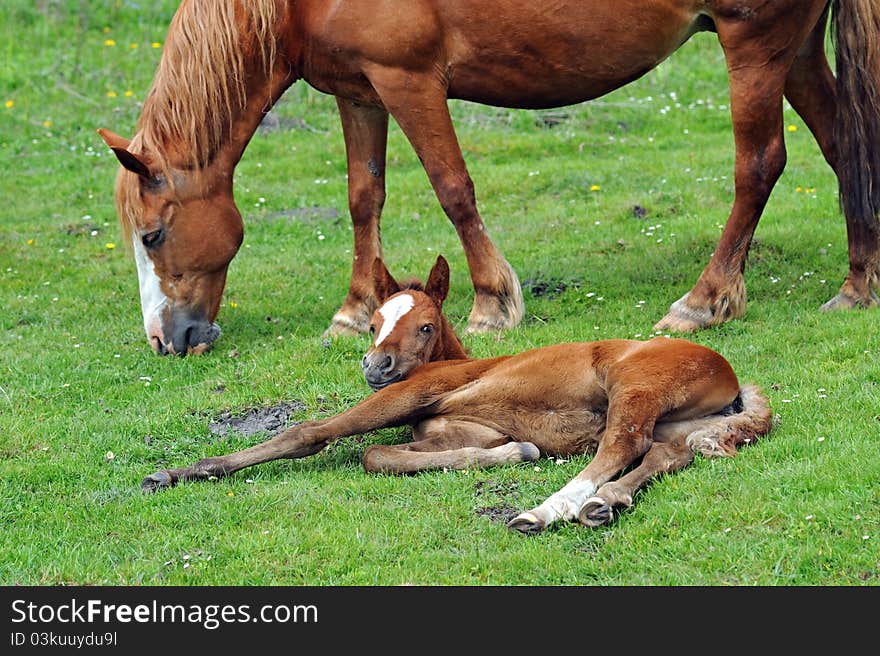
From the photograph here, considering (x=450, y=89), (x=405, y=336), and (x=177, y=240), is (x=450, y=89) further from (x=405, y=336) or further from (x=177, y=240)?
(x=405, y=336)

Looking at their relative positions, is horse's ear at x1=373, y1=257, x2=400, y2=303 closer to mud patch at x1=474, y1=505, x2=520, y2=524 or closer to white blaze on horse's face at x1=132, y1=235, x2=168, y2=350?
mud patch at x1=474, y1=505, x2=520, y2=524

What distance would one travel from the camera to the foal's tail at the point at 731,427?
5203 millimetres

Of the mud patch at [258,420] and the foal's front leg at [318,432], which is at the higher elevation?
the foal's front leg at [318,432]

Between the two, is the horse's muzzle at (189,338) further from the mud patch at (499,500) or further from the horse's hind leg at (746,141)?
the mud patch at (499,500)

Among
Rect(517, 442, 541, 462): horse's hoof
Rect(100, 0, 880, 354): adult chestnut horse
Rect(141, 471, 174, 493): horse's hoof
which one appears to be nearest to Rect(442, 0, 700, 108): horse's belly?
Rect(100, 0, 880, 354): adult chestnut horse

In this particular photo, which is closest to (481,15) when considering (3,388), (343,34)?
(343,34)

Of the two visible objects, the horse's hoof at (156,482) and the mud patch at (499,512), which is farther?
the horse's hoof at (156,482)

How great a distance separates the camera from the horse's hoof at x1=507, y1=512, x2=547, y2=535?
15.1ft

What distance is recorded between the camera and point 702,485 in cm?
486

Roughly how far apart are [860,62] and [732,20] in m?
0.97

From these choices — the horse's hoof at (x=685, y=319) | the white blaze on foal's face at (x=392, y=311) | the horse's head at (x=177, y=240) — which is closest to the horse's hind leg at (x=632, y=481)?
the white blaze on foal's face at (x=392, y=311)

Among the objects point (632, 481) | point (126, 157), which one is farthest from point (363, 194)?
point (632, 481)

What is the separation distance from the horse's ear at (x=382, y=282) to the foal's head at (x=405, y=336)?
16 cm

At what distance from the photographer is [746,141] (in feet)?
24.6
